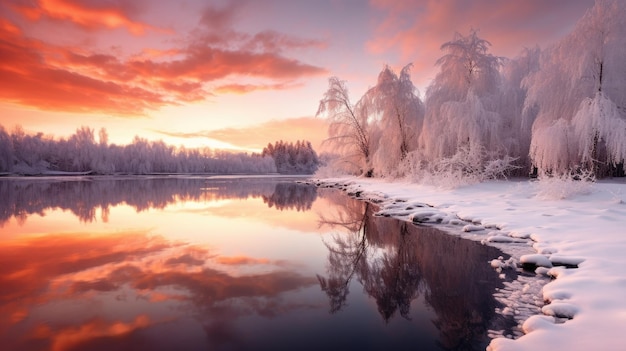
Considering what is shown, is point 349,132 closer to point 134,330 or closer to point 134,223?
point 134,223

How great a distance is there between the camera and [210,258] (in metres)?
6.83

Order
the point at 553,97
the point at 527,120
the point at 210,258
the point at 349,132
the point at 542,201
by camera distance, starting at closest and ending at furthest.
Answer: the point at 210,258 < the point at 542,201 < the point at 553,97 < the point at 527,120 < the point at 349,132

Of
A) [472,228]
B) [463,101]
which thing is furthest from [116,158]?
[472,228]

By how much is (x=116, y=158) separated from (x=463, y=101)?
93334 millimetres

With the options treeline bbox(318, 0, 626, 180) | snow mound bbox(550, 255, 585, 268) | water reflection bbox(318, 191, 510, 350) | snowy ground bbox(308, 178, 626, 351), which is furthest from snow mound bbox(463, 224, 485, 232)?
treeline bbox(318, 0, 626, 180)

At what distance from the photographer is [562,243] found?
6.94 metres

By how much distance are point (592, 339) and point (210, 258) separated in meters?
6.09

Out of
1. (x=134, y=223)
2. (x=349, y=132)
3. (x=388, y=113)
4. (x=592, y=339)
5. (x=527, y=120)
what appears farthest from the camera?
(x=349, y=132)

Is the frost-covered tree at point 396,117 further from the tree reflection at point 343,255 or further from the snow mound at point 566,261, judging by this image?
the snow mound at point 566,261

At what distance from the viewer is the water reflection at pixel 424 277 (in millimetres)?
4105

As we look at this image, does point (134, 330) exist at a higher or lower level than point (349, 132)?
lower

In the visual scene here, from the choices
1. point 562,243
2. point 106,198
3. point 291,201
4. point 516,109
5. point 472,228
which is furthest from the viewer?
point 516,109

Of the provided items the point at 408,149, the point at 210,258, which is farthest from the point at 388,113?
the point at 210,258

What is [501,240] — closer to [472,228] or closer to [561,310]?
[472,228]
